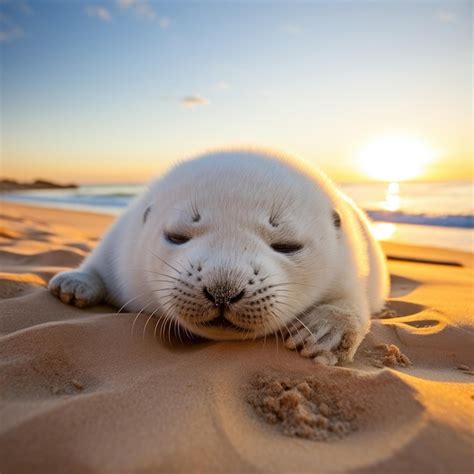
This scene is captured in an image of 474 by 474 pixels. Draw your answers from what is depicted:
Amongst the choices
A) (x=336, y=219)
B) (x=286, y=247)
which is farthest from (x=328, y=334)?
(x=336, y=219)

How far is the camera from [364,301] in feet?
9.46

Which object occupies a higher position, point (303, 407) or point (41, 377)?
point (41, 377)

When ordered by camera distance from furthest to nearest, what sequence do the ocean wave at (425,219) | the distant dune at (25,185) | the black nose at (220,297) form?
the distant dune at (25,185), the ocean wave at (425,219), the black nose at (220,297)

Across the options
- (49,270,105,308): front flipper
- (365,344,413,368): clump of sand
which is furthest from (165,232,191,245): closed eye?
(365,344,413,368): clump of sand

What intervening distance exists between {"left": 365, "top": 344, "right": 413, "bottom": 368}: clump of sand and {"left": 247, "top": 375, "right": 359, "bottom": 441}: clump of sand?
0.56 meters

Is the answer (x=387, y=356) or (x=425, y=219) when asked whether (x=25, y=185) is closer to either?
(x=425, y=219)

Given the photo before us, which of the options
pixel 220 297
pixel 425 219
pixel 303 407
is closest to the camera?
pixel 303 407

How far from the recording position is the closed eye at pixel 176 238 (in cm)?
255

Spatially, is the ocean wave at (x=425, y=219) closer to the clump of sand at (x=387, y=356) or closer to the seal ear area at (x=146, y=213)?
the clump of sand at (x=387, y=356)

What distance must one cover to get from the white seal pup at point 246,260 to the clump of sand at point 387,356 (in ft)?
0.36

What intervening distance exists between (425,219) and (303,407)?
41.2 ft

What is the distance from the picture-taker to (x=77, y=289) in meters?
3.12

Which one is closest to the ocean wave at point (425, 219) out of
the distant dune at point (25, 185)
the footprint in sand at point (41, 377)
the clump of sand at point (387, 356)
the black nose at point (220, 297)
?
the clump of sand at point (387, 356)

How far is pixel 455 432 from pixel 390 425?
20 centimetres
